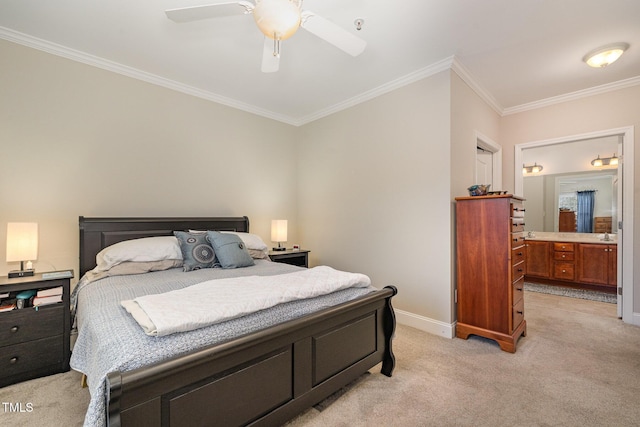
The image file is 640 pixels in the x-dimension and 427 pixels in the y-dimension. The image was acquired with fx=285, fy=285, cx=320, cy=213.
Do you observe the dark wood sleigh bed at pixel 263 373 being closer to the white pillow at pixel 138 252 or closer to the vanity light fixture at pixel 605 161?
the white pillow at pixel 138 252

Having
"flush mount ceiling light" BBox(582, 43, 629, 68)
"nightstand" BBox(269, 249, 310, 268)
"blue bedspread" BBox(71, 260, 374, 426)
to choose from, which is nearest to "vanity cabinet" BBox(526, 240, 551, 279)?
"flush mount ceiling light" BBox(582, 43, 629, 68)

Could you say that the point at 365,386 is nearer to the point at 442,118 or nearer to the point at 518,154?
the point at 442,118

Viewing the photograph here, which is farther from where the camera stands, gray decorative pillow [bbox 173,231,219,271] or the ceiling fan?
gray decorative pillow [bbox 173,231,219,271]

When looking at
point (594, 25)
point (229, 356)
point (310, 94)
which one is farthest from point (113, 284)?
point (594, 25)

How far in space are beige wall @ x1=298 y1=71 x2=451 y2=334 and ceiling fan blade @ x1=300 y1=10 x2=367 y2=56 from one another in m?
1.32

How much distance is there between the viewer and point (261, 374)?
135cm

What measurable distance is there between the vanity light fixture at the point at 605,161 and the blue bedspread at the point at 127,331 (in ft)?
18.5

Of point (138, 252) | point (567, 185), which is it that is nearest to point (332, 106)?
point (138, 252)

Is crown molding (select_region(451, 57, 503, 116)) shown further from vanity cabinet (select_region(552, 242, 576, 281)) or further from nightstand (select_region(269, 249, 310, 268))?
nightstand (select_region(269, 249, 310, 268))

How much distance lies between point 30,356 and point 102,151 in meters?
1.80

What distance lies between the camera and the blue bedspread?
3.42ft

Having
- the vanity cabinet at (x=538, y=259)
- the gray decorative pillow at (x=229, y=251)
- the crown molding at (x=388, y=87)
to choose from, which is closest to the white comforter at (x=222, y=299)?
the gray decorative pillow at (x=229, y=251)

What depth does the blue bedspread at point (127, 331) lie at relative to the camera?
41.1 inches

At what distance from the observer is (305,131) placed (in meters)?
4.40
